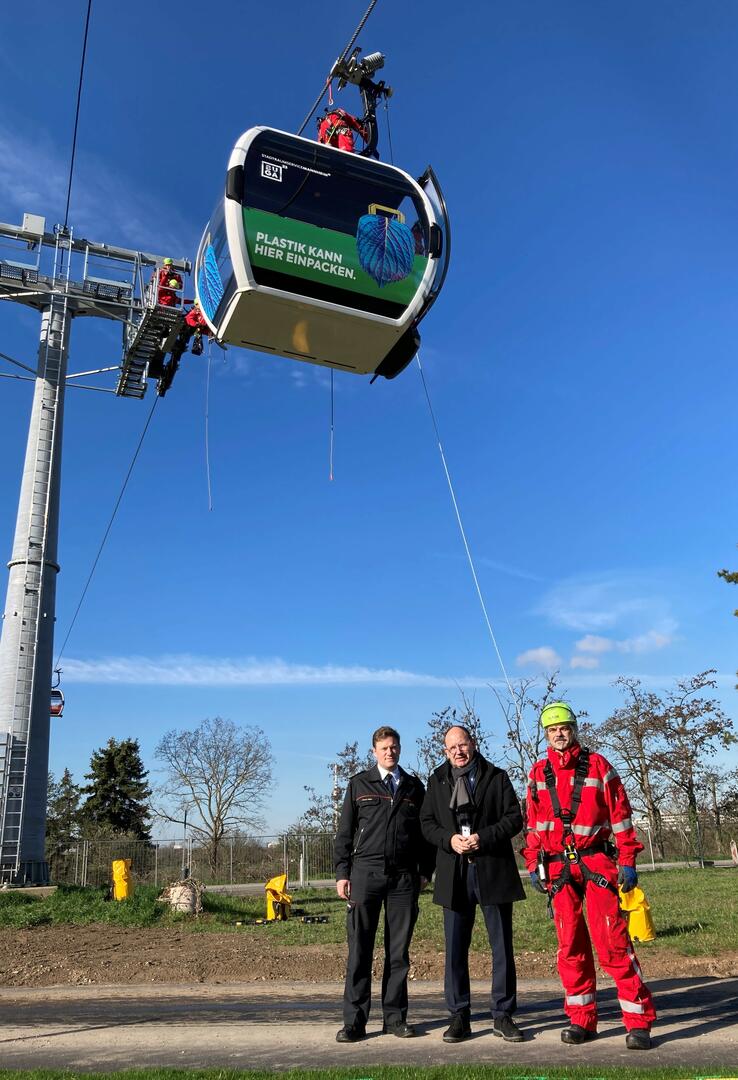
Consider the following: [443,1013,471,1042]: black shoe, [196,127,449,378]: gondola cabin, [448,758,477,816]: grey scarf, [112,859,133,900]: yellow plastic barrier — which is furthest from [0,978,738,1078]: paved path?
[112,859,133,900]: yellow plastic barrier

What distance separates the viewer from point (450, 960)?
594cm

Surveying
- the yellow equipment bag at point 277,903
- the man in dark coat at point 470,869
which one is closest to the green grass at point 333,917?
the yellow equipment bag at point 277,903

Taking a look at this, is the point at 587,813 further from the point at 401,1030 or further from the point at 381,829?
the point at 401,1030

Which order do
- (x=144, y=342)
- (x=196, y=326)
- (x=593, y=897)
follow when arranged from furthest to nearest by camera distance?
1. (x=144, y=342)
2. (x=196, y=326)
3. (x=593, y=897)

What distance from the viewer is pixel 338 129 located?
1225 cm

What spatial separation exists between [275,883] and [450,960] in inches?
426

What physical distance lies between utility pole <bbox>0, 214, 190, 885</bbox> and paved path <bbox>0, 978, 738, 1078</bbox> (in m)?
11.2

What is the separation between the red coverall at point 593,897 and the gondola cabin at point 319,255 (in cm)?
601

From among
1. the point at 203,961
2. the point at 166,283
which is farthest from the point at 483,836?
the point at 166,283

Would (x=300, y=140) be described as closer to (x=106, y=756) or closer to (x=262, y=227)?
(x=262, y=227)

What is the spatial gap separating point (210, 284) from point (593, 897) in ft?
26.1

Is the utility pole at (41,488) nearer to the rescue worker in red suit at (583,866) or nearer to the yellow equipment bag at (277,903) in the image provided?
the yellow equipment bag at (277,903)

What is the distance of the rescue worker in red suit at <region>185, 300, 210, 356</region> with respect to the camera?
1834cm

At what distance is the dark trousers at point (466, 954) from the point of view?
5.83 m
